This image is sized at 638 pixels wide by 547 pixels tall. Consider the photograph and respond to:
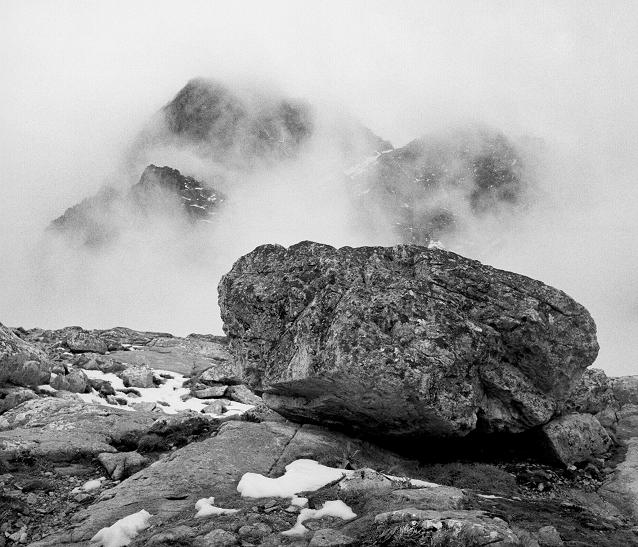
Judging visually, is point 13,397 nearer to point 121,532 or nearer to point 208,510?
point 121,532

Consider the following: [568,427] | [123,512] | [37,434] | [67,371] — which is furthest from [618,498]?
[67,371]

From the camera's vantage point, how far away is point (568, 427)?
610 inches

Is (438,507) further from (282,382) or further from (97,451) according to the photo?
(97,451)

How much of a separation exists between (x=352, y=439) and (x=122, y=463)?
6.47 metres

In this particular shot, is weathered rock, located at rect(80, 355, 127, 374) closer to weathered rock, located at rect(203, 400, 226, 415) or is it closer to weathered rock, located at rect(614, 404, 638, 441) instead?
weathered rock, located at rect(203, 400, 226, 415)

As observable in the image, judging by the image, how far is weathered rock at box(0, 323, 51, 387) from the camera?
22031 millimetres

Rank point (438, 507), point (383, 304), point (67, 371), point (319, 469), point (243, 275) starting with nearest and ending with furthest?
point (438, 507)
point (319, 469)
point (383, 304)
point (243, 275)
point (67, 371)

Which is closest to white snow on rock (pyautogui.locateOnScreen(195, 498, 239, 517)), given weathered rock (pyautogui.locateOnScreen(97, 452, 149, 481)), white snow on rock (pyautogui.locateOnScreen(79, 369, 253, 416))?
weathered rock (pyautogui.locateOnScreen(97, 452, 149, 481))

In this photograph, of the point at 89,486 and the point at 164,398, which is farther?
the point at 164,398

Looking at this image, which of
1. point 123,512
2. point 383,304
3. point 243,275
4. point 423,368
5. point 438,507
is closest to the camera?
point 438,507

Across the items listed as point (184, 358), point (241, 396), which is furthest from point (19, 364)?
point (184, 358)

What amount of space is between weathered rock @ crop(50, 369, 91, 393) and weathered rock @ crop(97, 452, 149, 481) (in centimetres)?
1145

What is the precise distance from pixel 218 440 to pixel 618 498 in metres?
10.8

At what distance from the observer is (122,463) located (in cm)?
1352
